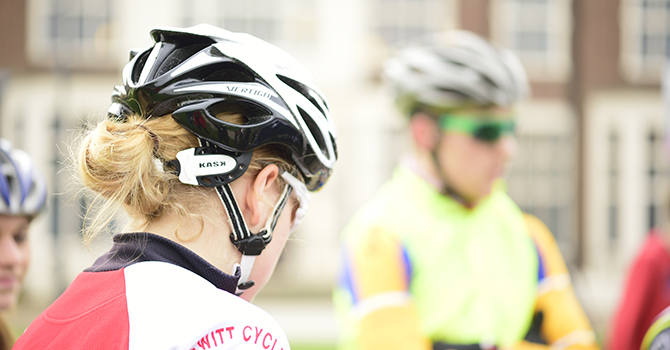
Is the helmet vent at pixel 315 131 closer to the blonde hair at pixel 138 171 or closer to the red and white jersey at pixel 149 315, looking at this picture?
the blonde hair at pixel 138 171

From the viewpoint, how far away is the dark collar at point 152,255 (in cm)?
133

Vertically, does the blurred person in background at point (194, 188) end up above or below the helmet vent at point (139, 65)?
below

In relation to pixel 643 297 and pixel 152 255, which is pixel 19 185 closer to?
pixel 152 255

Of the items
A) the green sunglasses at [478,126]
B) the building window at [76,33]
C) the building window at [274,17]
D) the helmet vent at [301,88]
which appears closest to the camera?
the helmet vent at [301,88]

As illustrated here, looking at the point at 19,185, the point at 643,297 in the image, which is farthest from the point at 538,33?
the point at 19,185

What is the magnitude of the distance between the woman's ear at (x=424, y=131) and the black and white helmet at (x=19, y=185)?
2.08 meters

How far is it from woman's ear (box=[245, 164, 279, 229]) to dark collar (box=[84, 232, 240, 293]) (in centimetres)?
20

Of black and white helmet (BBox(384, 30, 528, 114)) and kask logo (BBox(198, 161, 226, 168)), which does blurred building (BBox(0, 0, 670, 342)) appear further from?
kask logo (BBox(198, 161, 226, 168))

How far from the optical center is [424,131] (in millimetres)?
3176

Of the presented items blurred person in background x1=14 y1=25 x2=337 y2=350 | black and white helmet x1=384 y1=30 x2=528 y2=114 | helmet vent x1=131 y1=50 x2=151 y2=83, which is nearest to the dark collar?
blurred person in background x1=14 y1=25 x2=337 y2=350

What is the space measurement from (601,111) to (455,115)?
59.2 feet

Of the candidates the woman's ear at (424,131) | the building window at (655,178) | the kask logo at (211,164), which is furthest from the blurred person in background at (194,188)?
the building window at (655,178)

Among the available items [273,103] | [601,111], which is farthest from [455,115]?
[601,111]

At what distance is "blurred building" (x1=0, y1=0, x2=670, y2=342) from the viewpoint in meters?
17.8
